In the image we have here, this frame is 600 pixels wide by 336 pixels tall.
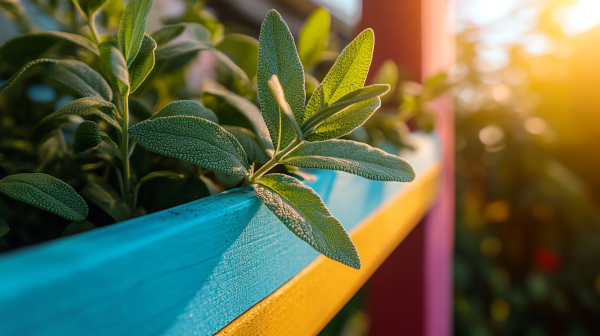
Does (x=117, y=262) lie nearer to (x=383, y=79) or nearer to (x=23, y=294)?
(x=23, y=294)

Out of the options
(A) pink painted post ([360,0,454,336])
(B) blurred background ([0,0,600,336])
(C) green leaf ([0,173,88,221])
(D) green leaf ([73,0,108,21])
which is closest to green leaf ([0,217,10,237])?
(C) green leaf ([0,173,88,221])

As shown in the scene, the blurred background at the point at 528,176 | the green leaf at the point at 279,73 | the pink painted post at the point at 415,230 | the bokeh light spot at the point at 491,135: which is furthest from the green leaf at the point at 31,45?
the bokeh light spot at the point at 491,135

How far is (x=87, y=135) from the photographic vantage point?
0.48 feet

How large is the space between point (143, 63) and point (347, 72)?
0.09m

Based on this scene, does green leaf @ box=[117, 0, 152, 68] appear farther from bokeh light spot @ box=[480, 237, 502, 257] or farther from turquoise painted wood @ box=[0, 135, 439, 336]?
bokeh light spot @ box=[480, 237, 502, 257]

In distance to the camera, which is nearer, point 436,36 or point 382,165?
point 382,165

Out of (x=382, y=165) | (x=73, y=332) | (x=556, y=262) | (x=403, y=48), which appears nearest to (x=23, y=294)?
(x=73, y=332)

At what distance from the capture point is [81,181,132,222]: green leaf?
157mm

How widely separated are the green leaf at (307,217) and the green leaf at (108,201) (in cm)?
6

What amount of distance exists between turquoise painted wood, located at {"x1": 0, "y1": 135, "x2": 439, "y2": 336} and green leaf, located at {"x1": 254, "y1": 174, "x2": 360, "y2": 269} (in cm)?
1

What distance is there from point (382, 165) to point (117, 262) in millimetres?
112

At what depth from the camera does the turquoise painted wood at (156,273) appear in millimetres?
79

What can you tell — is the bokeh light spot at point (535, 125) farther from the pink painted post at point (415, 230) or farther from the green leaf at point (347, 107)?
the green leaf at point (347, 107)

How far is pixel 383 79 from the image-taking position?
36cm
